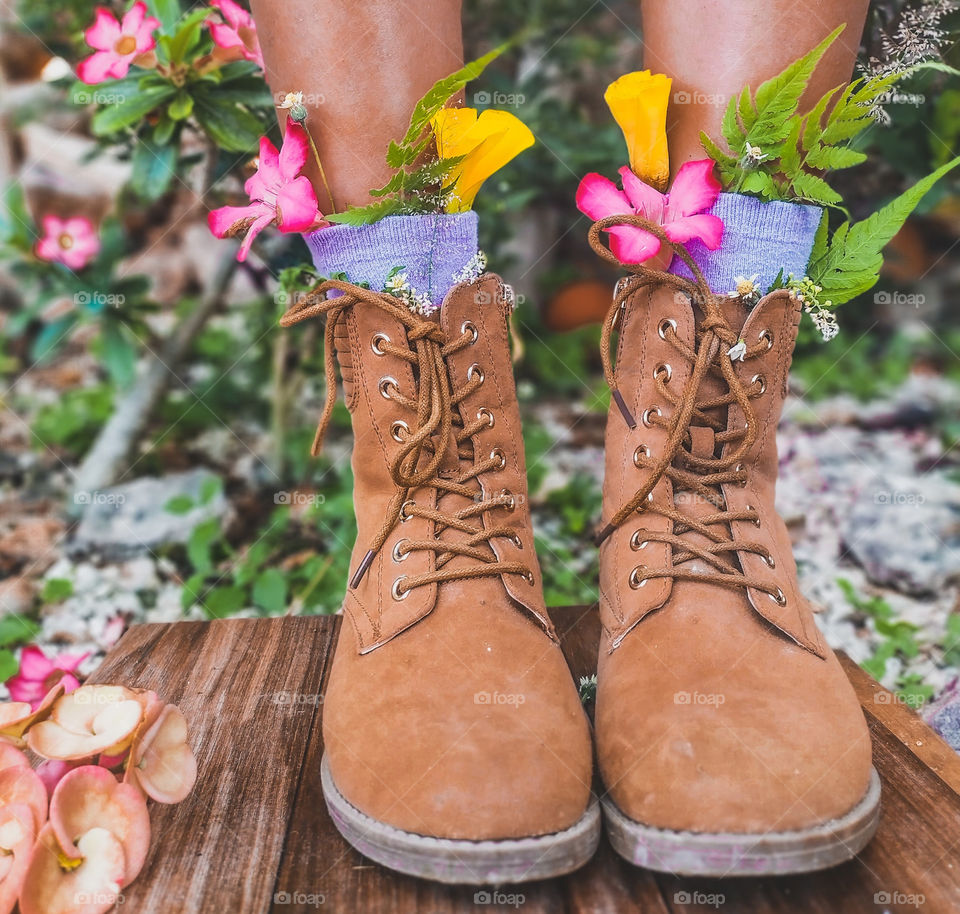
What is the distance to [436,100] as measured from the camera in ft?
2.74

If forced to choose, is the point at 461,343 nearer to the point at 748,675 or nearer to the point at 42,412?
the point at 748,675

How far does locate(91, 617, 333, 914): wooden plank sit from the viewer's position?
28.8 inches

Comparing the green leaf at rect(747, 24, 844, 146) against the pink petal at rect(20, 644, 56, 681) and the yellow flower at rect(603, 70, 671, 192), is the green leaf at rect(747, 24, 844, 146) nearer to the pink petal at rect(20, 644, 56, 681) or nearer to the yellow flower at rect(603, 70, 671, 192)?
the yellow flower at rect(603, 70, 671, 192)

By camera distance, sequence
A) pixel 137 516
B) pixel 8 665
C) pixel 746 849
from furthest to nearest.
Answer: pixel 137 516
pixel 8 665
pixel 746 849

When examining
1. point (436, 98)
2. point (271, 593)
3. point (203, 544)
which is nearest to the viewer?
point (436, 98)

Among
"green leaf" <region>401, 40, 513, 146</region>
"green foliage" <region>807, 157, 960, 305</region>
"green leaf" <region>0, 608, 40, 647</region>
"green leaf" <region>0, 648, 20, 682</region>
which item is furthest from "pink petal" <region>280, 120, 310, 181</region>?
"green leaf" <region>0, 608, 40, 647</region>

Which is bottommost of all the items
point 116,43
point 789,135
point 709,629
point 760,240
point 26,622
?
point 26,622

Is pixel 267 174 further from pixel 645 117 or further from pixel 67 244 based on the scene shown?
pixel 67 244

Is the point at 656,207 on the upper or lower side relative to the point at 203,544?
upper

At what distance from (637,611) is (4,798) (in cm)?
63

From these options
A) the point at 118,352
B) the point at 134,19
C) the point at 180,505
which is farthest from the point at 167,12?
the point at 180,505

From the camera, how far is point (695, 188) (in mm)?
885

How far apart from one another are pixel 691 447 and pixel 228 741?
618 mm

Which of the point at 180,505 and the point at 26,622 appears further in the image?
the point at 180,505
